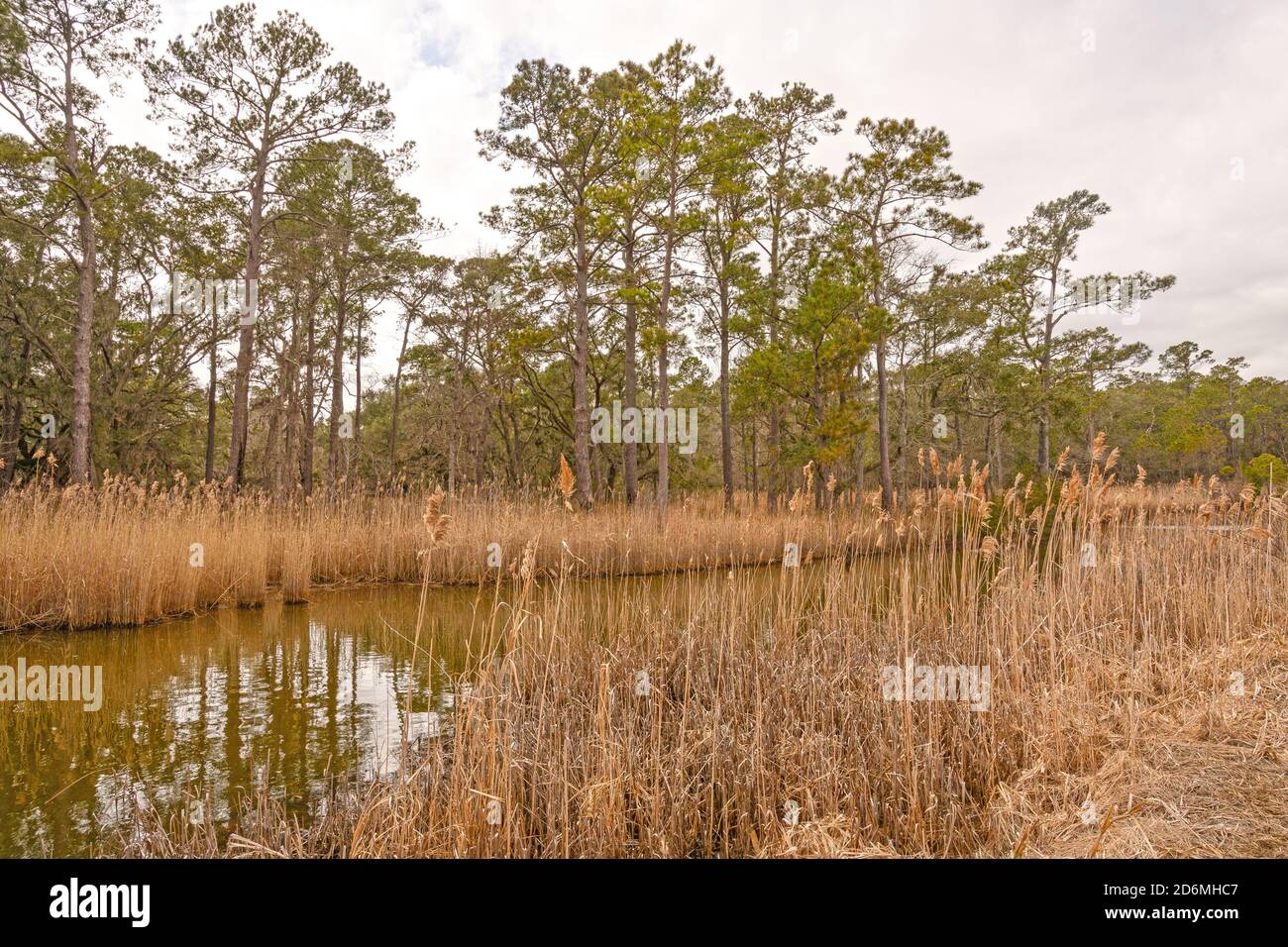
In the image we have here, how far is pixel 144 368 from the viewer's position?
704 inches

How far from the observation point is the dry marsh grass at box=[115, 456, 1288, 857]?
7.63 feet

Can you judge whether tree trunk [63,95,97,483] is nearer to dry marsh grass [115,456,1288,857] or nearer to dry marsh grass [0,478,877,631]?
dry marsh grass [0,478,877,631]

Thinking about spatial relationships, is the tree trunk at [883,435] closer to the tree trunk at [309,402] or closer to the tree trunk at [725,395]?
the tree trunk at [725,395]

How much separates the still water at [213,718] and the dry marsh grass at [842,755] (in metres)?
0.34

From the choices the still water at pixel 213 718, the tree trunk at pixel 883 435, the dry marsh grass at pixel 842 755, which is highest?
the tree trunk at pixel 883 435

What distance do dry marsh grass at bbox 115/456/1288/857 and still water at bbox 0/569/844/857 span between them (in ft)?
1.10

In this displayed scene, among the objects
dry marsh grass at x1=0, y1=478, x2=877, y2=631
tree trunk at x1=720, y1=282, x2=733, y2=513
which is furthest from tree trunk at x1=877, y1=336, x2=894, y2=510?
dry marsh grass at x1=0, y1=478, x2=877, y2=631

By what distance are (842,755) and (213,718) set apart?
383 cm

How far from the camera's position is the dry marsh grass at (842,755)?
2326mm

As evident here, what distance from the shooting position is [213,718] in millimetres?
4098

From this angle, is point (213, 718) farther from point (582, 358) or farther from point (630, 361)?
point (630, 361)

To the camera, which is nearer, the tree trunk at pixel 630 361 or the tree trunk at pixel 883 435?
the tree trunk at pixel 630 361

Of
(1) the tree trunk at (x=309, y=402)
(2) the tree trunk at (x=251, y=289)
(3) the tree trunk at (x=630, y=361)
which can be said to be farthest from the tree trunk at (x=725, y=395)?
(2) the tree trunk at (x=251, y=289)
